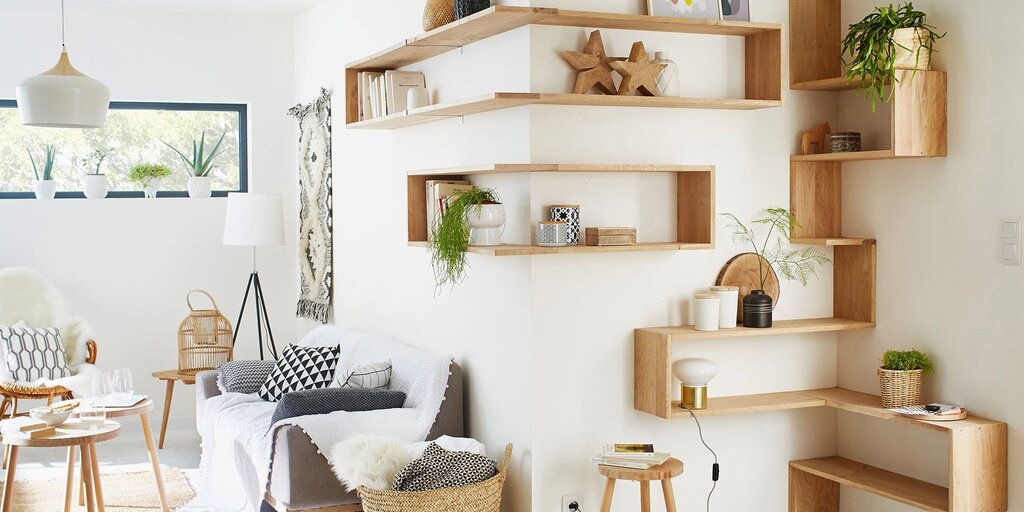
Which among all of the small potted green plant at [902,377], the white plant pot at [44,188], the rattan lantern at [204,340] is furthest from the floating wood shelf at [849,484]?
the white plant pot at [44,188]

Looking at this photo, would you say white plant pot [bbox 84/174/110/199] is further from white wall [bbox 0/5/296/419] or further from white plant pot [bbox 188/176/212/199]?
white plant pot [bbox 188/176/212/199]

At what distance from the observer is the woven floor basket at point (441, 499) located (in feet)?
10.9

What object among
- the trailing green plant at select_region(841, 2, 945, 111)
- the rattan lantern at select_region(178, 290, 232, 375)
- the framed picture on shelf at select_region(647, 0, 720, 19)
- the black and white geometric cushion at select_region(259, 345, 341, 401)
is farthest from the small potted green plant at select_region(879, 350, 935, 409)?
the rattan lantern at select_region(178, 290, 232, 375)

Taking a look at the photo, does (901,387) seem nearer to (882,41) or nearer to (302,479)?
(882,41)

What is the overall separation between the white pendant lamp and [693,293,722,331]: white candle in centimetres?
233

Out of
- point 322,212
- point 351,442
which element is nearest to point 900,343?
point 351,442

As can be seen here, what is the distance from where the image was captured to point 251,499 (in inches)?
166

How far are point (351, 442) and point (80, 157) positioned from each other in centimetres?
389

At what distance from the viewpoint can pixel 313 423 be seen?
374 centimetres

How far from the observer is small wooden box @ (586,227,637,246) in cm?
349

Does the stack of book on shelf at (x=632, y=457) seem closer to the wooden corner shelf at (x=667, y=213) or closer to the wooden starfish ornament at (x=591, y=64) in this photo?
the wooden corner shelf at (x=667, y=213)

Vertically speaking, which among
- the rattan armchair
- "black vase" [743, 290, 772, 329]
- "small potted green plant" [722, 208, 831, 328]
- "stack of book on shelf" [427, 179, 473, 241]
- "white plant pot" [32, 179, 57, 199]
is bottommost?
the rattan armchair

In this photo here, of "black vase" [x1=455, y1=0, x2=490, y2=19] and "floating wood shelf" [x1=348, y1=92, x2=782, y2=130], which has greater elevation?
"black vase" [x1=455, y1=0, x2=490, y2=19]

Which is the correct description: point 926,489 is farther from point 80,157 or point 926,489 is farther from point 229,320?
point 80,157
